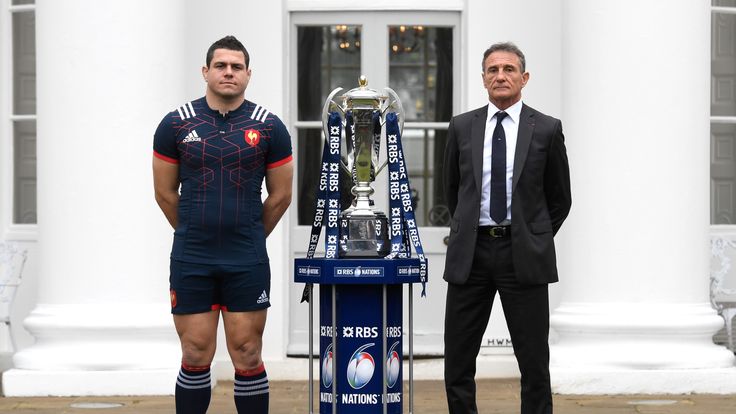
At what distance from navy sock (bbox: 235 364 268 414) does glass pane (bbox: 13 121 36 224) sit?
4.49 metres

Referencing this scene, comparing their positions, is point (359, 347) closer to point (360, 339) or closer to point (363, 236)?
point (360, 339)

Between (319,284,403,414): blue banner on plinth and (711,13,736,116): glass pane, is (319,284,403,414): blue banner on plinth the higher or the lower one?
the lower one

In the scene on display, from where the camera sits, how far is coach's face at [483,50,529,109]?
6023 mm

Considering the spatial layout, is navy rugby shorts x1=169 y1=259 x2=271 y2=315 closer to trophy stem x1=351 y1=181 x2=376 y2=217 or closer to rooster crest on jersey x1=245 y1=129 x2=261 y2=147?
rooster crest on jersey x1=245 y1=129 x2=261 y2=147

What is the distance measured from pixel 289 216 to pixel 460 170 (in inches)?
139

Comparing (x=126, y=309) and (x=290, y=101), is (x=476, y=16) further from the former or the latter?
(x=126, y=309)

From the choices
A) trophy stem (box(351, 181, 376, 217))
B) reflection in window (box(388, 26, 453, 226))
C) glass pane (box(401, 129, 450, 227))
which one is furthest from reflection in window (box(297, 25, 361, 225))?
trophy stem (box(351, 181, 376, 217))

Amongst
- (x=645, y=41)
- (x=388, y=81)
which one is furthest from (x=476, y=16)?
(x=645, y=41)

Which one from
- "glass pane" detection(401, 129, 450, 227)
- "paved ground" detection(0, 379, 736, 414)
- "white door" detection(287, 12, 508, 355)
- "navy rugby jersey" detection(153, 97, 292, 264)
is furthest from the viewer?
"glass pane" detection(401, 129, 450, 227)

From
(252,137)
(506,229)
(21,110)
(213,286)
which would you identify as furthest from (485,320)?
(21,110)

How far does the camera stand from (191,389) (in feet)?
20.1

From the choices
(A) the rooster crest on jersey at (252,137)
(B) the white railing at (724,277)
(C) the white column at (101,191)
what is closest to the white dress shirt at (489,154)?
(A) the rooster crest on jersey at (252,137)

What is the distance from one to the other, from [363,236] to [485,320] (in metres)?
0.69

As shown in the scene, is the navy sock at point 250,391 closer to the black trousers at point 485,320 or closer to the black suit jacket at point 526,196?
the black trousers at point 485,320
